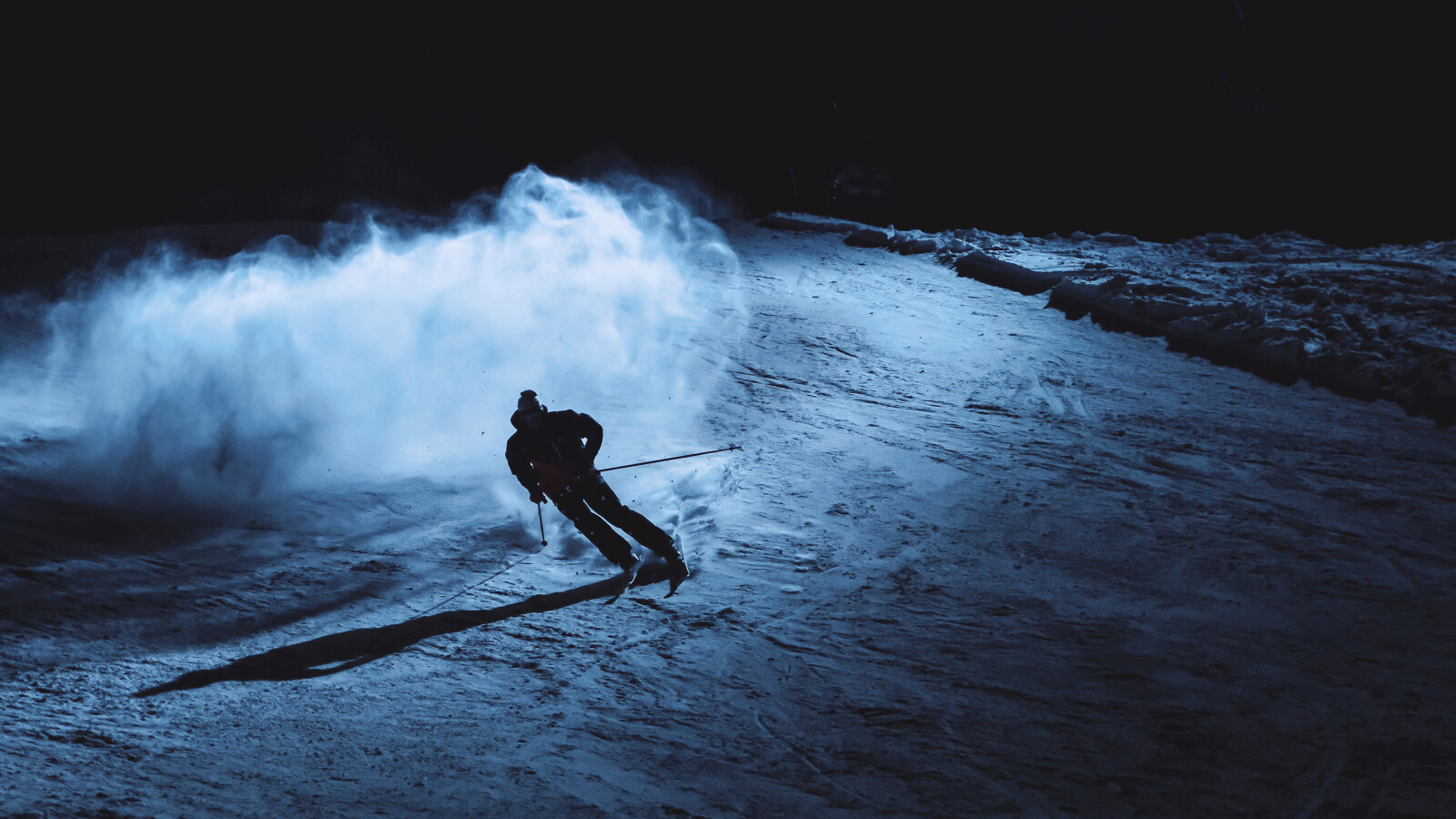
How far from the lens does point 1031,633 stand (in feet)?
16.2

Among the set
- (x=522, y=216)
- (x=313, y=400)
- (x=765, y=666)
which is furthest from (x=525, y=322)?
(x=765, y=666)

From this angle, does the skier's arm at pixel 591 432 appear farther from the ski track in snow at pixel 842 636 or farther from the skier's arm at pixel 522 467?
the ski track in snow at pixel 842 636

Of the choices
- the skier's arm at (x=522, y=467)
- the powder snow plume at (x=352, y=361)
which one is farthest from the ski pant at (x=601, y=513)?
the powder snow plume at (x=352, y=361)

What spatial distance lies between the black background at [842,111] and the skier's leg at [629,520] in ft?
37.5

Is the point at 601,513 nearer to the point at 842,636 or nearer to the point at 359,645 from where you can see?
the point at 359,645

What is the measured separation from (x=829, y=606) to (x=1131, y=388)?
528 centimetres

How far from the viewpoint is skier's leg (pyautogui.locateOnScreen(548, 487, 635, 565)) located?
6090 mm

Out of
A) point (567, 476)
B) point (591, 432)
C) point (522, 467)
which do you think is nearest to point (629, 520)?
point (567, 476)

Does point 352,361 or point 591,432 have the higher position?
point 352,361

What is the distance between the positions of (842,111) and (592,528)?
49.2 ft

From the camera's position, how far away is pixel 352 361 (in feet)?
31.1

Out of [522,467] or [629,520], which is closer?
[629,520]

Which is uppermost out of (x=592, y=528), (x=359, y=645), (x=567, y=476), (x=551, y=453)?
(x=551, y=453)

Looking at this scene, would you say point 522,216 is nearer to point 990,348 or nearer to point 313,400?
point 313,400
